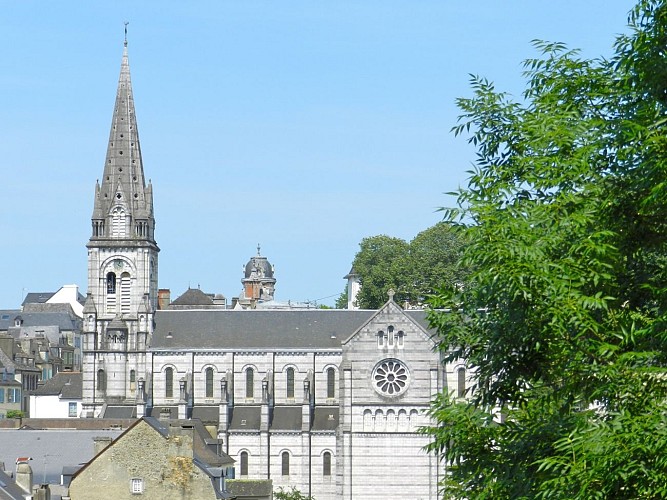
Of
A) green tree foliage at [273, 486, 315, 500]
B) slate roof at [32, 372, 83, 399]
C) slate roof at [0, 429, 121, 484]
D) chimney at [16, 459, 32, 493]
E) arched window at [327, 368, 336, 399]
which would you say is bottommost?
green tree foliage at [273, 486, 315, 500]

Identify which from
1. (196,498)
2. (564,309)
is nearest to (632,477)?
(564,309)

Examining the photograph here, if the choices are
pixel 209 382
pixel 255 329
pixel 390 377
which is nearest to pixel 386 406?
pixel 390 377

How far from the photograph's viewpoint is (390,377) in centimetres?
10350

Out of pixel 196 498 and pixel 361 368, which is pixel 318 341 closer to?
pixel 361 368

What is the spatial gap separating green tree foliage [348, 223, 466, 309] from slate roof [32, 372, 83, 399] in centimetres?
2541

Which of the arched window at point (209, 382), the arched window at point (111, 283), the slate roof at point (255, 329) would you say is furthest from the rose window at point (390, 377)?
the arched window at point (111, 283)

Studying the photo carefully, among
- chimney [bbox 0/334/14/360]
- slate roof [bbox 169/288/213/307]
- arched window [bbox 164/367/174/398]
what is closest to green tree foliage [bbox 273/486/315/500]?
arched window [bbox 164/367/174/398]

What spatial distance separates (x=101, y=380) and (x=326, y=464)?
56.8 feet

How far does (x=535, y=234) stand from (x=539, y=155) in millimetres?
2352

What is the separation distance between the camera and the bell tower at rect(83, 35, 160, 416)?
364ft

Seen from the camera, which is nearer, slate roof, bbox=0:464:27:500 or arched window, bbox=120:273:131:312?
slate roof, bbox=0:464:27:500

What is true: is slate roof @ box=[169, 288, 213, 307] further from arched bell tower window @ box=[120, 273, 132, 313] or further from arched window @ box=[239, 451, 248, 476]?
arched window @ box=[239, 451, 248, 476]

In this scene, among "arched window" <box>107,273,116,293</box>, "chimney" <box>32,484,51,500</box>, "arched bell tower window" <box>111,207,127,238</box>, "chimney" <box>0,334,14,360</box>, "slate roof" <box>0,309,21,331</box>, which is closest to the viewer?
"chimney" <box>32,484,51,500</box>

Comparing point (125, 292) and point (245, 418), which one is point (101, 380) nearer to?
point (125, 292)
